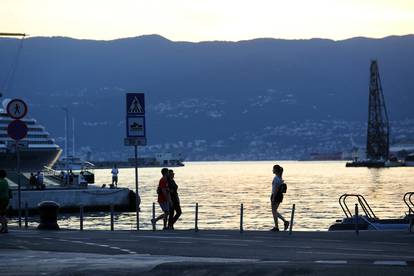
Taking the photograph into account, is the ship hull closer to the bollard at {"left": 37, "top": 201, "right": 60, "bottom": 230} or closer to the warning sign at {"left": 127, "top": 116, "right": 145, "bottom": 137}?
the bollard at {"left": 37, "top": 201, "right": 60, "bottom": 230}

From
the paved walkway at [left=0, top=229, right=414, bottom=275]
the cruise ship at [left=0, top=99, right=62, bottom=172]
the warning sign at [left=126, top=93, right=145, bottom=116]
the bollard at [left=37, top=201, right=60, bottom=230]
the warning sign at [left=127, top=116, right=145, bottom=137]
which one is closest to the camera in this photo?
the paved walkway at [left=0, top=229, right=414, bottom=275]

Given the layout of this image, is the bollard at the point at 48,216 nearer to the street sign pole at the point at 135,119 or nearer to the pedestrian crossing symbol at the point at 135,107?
the street sign pole at the point at 135,119

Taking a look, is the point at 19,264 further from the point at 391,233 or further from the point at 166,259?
the point at 391,233

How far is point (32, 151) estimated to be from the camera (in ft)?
448

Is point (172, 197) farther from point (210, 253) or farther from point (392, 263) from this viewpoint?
point (392, 263)

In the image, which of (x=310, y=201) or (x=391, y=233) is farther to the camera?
(x=310, y=201)

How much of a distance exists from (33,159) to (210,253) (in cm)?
11820

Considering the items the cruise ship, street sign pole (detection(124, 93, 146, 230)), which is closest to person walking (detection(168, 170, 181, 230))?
street sign pole (detection(124, 93, 146, 230))

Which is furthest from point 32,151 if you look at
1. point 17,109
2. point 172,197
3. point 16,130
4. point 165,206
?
point 17,109

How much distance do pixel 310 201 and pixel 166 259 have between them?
211 ft

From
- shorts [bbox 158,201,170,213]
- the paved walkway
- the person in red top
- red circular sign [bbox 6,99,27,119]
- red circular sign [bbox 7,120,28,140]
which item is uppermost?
red circular sign [bbox 6,99,27,119]

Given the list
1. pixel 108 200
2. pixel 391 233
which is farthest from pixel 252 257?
pixel 108 200

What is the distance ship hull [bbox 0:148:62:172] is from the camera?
125 metres

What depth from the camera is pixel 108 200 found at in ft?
243
